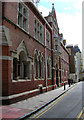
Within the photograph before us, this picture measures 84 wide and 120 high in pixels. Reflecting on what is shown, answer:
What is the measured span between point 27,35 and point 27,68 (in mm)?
3289

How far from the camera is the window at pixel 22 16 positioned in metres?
12.3

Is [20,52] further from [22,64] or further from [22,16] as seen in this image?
[22,16]

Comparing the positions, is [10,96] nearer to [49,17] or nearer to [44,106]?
[44,106]

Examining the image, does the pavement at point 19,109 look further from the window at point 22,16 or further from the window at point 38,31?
the window at point 38,31

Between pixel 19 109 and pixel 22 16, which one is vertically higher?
pixel 22 16

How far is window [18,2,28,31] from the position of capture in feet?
40.3

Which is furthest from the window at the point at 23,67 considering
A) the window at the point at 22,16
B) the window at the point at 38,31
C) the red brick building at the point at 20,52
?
the window at the point at 38,31

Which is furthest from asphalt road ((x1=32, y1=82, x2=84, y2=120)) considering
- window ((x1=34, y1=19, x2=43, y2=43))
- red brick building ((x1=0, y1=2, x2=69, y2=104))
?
window ((x1=34, y1=19, x2=43, y2=43))

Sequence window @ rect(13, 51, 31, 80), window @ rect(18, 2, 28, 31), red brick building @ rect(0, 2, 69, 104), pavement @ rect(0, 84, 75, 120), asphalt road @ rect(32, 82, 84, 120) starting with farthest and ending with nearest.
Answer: window @ rect(18, 2, 28, 31)
window @ rect(13, 51, 31, 80)
red brick building @ rect(0, 2, 69, 104)
asphalt road @ rect(32, 82, 84, 120)
pavement @ rect(0, 84, 75, 120)

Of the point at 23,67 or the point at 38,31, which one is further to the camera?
the point at 38,31

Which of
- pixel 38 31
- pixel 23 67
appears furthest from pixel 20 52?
pixel 38 31

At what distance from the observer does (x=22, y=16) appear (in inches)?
491

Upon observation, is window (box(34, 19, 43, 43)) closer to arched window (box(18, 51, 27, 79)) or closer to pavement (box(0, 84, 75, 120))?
arched window (box(18, 51, 27, 79))

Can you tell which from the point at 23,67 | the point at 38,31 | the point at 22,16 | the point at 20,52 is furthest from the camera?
the point at 38,31
